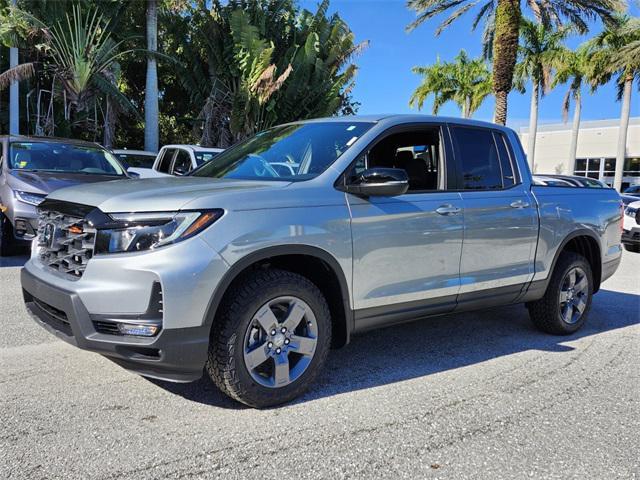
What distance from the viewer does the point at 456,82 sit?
42750mm

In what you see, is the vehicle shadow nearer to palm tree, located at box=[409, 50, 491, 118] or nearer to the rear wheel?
the rear wheel

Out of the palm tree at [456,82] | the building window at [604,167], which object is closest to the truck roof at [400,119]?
the palm tree at [456,82]

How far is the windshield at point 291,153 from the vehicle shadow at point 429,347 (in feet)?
4.75

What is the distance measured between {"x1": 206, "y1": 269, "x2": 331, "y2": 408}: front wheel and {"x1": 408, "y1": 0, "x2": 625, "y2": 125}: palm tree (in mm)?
17152

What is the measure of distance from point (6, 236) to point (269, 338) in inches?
236

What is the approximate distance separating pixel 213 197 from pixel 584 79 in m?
37.2

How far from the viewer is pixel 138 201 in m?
2.99

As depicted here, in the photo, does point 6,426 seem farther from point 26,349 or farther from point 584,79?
point 584,79

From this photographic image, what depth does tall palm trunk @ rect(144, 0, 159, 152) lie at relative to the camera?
1947 centimetres

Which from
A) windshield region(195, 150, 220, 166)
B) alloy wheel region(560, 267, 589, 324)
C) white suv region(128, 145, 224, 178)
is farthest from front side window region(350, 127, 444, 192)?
windshield region(195, 150, 220, 166)

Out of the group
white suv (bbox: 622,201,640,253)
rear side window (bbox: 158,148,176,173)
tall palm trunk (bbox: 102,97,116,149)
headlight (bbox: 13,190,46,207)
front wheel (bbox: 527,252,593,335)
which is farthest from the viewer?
tall palm trunk (bbox: 102,97,116,149)

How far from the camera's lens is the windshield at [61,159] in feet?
26.8

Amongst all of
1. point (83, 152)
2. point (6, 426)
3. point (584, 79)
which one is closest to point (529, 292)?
point (6, 426)

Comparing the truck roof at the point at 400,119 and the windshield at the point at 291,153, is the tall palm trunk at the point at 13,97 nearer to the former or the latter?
the windshield at the point at 291,153
